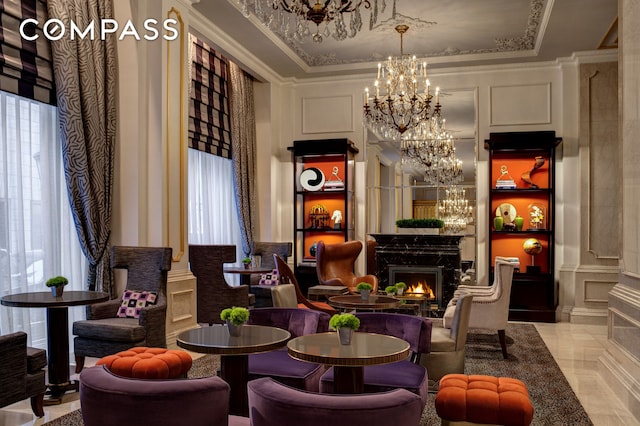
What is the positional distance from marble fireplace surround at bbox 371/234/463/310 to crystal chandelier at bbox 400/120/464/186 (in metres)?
0.91

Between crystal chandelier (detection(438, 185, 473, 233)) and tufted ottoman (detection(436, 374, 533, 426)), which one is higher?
crystal chandelier (detection(438, 185, 473, 233))

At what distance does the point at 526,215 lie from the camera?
7785 mm

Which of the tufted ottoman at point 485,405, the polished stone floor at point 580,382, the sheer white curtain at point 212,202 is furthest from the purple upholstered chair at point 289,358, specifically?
the sheer white curtain at point 212,202

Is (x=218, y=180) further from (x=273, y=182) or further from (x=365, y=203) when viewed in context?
(x=365, y=203)

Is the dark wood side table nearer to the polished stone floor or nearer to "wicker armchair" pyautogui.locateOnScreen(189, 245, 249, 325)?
the polished stone floor

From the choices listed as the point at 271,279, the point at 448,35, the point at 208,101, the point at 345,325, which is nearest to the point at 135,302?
the point at 345,325

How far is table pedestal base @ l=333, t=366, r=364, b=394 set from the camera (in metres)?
2.87

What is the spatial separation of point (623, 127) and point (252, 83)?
536 cm

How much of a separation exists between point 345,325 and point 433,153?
5347mm

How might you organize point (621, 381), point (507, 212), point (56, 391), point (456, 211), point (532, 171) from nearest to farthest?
point (56, 391) → point (621, 381) → point (532, 171) → point (507, 212) → point (456, 211)

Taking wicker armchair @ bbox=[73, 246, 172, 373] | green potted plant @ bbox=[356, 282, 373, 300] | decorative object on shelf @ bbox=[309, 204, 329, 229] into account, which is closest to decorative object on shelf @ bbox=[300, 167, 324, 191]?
decorative object on shelf @ bbox=[309, 204, 329, 229]

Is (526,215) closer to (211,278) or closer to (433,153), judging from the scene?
(433,153)

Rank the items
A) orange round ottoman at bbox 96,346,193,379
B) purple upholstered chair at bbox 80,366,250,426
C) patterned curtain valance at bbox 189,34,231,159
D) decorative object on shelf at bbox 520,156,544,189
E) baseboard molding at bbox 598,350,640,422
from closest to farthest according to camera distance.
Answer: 1. purple upholstered chair at bbox 80,366,250,426
2. orange round ottoman at bbox 96,346,193,379
3. baseboard molding at bbox 598,350,640,422
4. patterned curtain valance at bbox 189,34,231,159
5. decorative object on shelf at bbox 520,156,544,189

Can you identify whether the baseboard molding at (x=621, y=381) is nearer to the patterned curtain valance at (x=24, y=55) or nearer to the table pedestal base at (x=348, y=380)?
the table pedestal base at (x=348, y=380)
